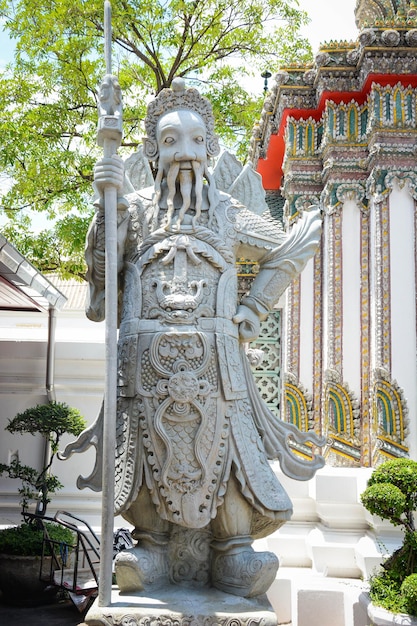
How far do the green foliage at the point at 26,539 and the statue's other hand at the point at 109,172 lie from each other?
2.80 meters

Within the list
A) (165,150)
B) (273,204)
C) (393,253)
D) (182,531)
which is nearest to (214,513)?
(182,531)

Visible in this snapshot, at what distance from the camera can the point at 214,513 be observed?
119 inches

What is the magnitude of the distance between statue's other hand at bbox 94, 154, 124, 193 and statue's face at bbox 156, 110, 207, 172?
31cm

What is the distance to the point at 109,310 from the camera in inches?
120

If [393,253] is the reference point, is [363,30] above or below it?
above

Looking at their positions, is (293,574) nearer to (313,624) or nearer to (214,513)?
→ (313,624)

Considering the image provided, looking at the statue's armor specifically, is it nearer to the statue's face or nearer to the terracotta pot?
the statue's face

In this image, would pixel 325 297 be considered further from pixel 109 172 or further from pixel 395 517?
pixel 109 172

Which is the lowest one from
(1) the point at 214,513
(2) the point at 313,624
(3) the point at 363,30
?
(2) the point at 313,624

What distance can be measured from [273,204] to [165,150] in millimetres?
6588

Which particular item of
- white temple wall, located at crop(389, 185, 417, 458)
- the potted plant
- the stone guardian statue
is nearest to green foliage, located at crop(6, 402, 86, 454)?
the potted plant

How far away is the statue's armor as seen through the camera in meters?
3.01

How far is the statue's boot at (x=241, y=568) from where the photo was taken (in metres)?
2.98

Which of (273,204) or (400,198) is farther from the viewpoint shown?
(273,204)
